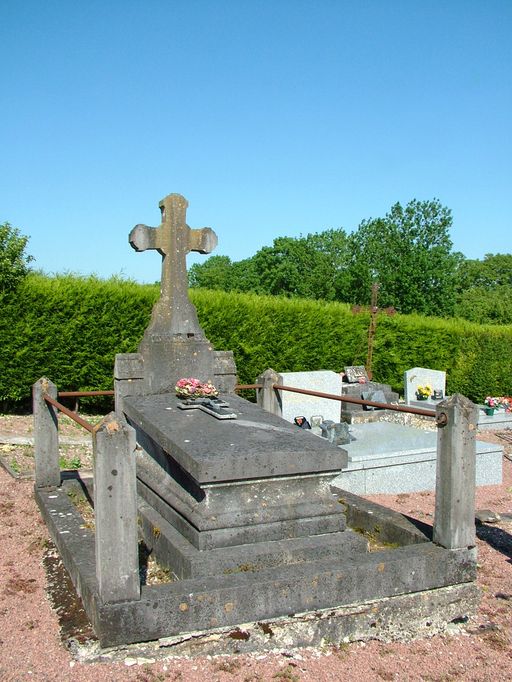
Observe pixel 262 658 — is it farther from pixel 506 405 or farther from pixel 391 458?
pixel 506 405

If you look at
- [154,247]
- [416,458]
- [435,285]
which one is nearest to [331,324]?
[416,458]

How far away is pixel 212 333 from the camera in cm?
1336

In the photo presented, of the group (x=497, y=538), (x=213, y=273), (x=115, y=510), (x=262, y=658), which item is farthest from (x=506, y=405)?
(x=213, y=273)

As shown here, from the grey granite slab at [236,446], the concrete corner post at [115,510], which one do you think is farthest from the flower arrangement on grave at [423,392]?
the concrete corner post at [115,510]

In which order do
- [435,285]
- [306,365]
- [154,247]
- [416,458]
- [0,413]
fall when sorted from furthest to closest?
1. [435,285]
2. [306,365]
3. [0,413]
4. [416,458]
5. [154,247]

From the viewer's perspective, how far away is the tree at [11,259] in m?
11.2

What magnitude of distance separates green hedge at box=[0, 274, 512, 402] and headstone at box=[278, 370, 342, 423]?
10.8 feet

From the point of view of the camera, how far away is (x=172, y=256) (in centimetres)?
613

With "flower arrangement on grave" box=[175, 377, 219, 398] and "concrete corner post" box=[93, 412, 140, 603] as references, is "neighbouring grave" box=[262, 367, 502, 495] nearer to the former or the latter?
"flower arrangement on grave" box=[175, 377, 219, 398]

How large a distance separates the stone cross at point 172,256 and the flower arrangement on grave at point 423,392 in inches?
371

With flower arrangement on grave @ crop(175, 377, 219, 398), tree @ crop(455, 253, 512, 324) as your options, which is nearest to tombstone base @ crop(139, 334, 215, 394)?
flower arrangement on grave @ crop(175, 377, 219, 398)

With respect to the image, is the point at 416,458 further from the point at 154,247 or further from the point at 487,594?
the point at 154,247

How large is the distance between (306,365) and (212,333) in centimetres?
270

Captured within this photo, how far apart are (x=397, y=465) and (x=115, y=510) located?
508 centimetres
